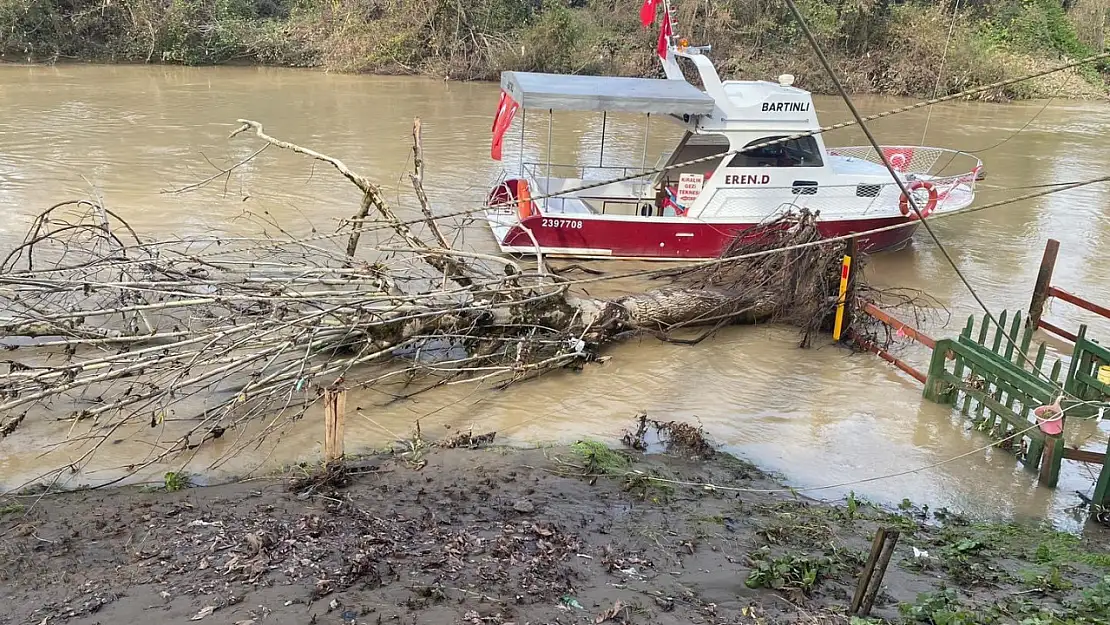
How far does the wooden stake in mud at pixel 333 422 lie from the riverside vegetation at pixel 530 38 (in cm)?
2570

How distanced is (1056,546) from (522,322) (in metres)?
4.61

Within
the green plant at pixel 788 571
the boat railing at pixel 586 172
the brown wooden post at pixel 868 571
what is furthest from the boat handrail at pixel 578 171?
the brown wooden post at pixel 868 571

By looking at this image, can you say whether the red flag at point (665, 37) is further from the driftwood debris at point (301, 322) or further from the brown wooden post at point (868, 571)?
the brown wooden post at point (868, 571)

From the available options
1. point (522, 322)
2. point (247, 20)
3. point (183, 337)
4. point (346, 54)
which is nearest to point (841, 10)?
point (346, 54)

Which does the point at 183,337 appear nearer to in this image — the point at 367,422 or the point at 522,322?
the point at 367,422

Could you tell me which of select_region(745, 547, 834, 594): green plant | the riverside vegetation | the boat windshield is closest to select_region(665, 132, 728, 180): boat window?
the boat windshield

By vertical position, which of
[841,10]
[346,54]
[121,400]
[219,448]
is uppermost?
[841,10]

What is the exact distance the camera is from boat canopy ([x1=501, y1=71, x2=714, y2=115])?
9.82 m

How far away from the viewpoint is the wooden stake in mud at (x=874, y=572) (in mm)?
3932

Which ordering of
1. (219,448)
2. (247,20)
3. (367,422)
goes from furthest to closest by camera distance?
(247,20) < (367,422) < (219,448)

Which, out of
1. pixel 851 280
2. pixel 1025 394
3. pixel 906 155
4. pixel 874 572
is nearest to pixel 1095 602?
pixel 874 572

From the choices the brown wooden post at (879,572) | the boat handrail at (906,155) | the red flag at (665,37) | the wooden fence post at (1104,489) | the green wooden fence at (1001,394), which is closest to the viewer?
the brown wooden post at (879,572)

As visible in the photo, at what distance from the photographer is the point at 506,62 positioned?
29.7 m

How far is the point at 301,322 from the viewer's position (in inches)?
255
